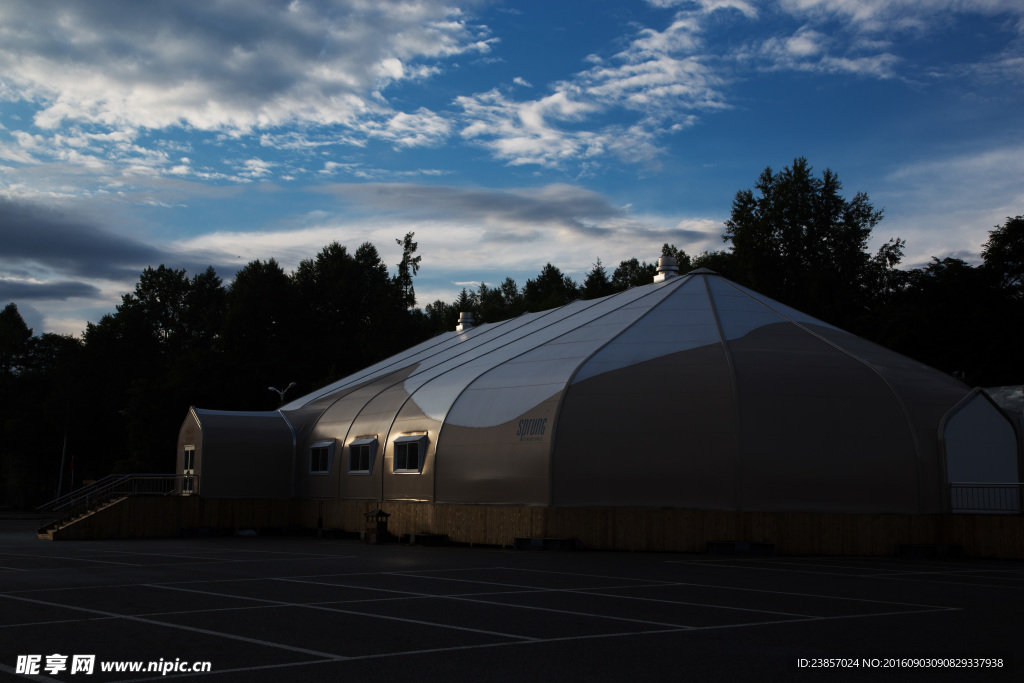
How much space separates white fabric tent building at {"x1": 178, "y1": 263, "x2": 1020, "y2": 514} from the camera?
2530 centimetres

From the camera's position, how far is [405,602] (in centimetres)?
1382

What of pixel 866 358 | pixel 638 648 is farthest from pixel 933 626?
pixel 866 358

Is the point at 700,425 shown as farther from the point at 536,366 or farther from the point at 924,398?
the point at 924,398

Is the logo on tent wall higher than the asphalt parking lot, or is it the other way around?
the logo on tent wall

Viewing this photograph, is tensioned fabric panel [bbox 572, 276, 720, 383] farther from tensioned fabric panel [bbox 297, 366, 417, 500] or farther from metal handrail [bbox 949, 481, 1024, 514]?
tensioned fabric panel [bbox 297, 366, 417, 500]

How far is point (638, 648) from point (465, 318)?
43.5 metres

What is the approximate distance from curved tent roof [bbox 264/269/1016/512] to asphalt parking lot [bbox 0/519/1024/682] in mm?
4211

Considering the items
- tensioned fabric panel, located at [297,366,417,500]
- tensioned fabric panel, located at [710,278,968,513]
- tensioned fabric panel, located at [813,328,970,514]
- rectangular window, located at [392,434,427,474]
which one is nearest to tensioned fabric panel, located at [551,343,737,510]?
tensioned fabric panel, located at [710,278,968,513]

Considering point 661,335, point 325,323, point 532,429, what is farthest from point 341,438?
point 325,323

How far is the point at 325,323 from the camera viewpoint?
270 ft

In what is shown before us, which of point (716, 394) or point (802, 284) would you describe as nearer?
point (716, 394)

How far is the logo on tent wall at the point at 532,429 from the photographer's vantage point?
26562mm

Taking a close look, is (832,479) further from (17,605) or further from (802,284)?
(802,284)

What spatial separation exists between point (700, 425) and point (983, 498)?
817 centimetres
